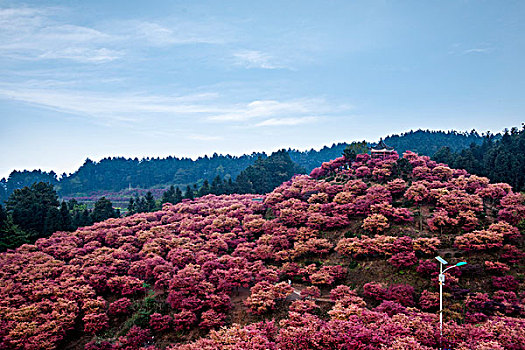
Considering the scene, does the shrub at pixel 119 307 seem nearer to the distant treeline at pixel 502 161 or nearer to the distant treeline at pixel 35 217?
the distant treeline at pixel 35 217

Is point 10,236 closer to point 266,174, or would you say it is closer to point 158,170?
point 266,174

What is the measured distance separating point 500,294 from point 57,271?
30151 millimetres

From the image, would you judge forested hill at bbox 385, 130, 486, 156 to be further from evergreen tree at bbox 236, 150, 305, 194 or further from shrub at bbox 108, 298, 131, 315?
shrub at bbox 108, 298, 131, 315

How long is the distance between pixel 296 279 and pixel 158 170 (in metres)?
119

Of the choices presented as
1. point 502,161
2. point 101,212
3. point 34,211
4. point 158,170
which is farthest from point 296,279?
point 158,170

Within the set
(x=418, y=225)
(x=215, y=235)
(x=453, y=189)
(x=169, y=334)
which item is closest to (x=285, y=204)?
(x=215, y=235)

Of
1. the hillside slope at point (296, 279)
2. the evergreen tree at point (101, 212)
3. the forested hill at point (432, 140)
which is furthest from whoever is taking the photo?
the forested hill at point (432, 140)

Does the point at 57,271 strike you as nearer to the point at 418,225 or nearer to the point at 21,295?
the point at 21,295

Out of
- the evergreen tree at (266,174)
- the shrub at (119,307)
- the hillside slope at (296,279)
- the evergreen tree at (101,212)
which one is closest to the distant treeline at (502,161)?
the hillside slope at (296,279)

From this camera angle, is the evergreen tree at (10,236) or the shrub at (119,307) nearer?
the shrub at (119,307)

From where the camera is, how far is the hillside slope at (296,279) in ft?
44.7

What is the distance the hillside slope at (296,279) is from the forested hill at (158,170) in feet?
286

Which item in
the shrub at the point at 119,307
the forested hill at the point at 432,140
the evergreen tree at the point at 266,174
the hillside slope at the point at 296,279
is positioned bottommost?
the shrub at the point at 119,307

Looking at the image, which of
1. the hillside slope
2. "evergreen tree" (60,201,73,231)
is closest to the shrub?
the hillside slope
